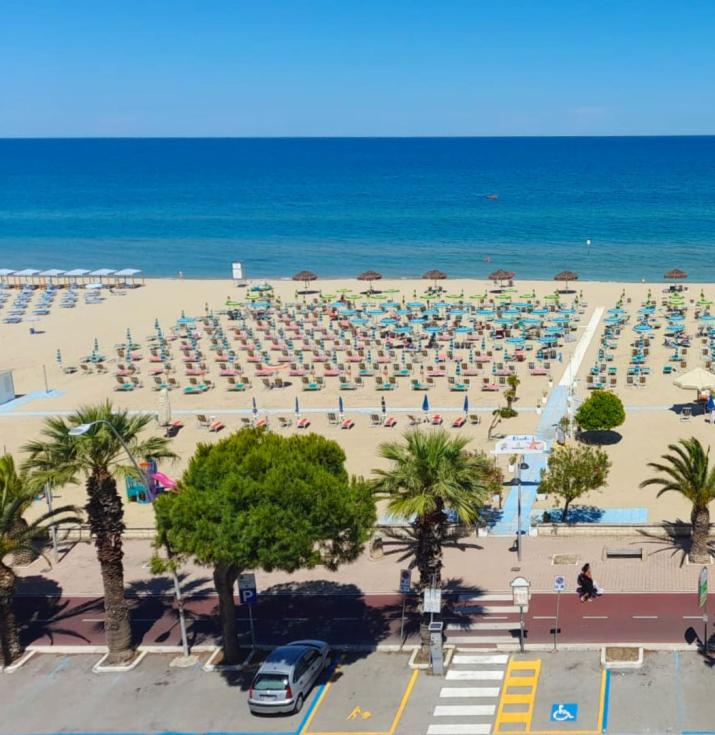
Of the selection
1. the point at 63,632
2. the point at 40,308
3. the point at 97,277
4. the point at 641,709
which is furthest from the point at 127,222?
the point at 641,709

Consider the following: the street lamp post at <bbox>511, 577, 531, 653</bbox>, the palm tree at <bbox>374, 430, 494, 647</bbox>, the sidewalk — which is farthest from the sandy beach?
the palm tree at <bbox>374, 430, 494, 647</bbox>

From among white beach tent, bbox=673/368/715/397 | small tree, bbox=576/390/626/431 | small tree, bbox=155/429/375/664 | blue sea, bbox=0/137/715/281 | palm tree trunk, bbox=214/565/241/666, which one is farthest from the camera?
blue sea, bbox=0/137/715/281

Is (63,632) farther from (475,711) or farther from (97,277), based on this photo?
Answer: (97,277)

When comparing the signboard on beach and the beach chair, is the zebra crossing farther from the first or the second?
the beach chair

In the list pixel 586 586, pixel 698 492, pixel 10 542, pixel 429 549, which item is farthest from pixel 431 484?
pixel 10 542

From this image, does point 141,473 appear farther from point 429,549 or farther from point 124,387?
point 124,387

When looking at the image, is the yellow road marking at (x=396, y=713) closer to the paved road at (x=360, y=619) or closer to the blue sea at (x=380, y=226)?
the paved road at (x=360, y=619)

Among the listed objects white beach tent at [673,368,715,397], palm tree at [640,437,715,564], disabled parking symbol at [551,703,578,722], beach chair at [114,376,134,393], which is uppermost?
beach chair at [114,376,134,393]
